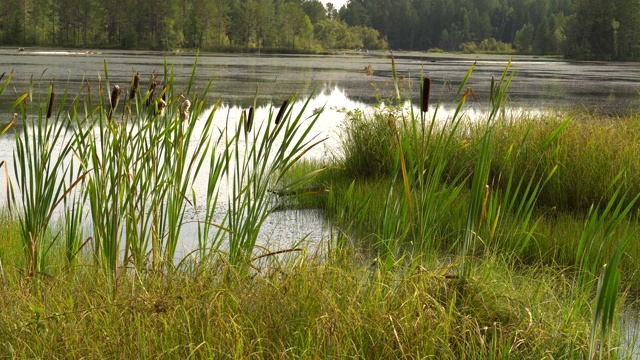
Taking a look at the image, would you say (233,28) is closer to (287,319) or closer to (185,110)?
(185,110)

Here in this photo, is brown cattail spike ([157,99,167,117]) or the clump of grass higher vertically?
brown cattail spike ([157,99,167,117])

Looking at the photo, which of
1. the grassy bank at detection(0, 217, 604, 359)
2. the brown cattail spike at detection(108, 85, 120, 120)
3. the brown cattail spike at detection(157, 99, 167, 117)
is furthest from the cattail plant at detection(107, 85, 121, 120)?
the grassy bank at detection(0, 217, 604, 359)

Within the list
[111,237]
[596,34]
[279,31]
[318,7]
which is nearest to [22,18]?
[279,31]

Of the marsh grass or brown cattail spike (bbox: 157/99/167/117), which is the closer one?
brown cattail spike (bbox: 157/99/167/117)

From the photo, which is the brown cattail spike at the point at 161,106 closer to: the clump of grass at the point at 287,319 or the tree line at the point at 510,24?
the clump of grass at the point at 287,319

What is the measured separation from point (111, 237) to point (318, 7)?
117 m

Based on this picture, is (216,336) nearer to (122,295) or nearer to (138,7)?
(122,295)

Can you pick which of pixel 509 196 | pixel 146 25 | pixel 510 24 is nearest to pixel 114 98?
pixel 509 196

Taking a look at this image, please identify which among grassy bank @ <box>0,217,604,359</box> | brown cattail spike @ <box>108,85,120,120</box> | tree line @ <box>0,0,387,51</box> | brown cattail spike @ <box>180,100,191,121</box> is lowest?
grassy bank @ <box>0,217,604,359</box>

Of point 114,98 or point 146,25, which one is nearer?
point 114,98

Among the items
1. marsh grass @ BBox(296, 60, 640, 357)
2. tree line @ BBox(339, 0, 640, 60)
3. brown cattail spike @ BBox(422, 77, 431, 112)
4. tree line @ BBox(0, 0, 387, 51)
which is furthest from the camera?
tree line @ BBox(0, 0, 387, 51)

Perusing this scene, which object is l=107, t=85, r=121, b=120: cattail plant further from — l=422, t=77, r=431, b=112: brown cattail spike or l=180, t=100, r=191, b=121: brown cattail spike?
l=422, t=77, r=431, b=112: brown cattail spike

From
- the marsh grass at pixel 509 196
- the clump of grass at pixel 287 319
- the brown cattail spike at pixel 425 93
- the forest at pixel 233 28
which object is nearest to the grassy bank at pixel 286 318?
the clump of grass at pixel 287 319

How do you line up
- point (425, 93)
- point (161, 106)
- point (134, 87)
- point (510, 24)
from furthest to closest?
point (510, 24), point (161, 106), point (134, 87), point (425, 93)
